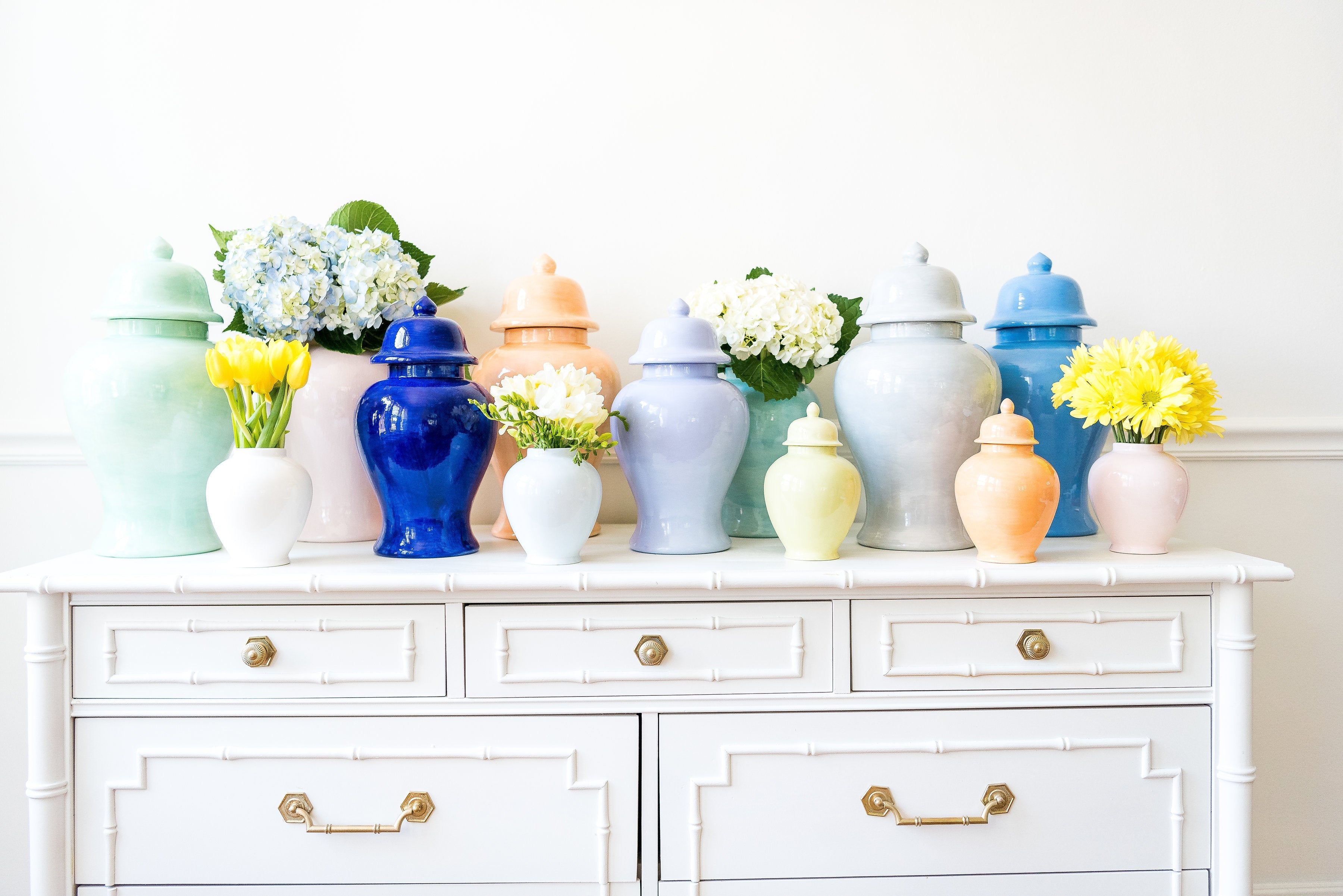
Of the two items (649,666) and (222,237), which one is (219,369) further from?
(649,666)

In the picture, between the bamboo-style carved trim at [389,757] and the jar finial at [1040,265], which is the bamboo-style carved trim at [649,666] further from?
the jar finial at [1040,265]

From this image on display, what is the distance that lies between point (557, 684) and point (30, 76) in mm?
1447

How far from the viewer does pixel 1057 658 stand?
103 centimetres

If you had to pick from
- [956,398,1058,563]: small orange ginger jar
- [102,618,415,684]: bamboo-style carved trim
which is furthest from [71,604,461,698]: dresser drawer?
[956,398,1058,563]: small orange ginger jar

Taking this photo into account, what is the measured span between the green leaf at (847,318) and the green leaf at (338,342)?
77cm

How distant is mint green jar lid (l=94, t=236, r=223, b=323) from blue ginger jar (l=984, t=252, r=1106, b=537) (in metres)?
1.22

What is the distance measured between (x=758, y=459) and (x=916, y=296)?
0.35 m

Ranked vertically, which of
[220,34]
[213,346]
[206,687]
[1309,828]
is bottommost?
[1309,828]

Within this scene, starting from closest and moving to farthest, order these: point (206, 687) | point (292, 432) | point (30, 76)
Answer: point (206, 687)
point (292, 432)
point (30, 76)

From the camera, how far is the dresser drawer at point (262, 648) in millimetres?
994

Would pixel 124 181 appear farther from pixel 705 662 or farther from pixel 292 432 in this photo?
pixel 705 662

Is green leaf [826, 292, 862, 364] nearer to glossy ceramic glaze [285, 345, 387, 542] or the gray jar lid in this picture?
the gray jar lid

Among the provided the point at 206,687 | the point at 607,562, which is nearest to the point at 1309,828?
the point at 607,562

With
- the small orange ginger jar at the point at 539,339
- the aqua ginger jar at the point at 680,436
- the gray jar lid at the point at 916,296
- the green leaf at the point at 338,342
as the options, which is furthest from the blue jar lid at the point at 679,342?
the green leaf at the point at 338,342
